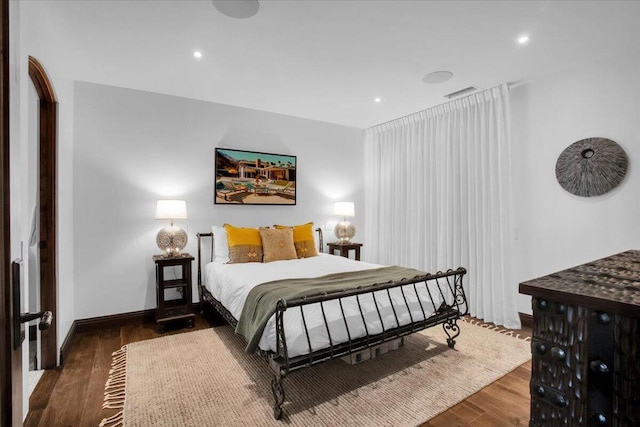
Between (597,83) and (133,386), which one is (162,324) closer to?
(133,386)

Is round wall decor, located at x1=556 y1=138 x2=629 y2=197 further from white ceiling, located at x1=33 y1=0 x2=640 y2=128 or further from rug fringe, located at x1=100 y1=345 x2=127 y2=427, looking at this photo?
rug fringe, located at x1=100 y1=345 x2=127 y2=427

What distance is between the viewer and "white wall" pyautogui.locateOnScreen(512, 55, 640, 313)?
287 cm

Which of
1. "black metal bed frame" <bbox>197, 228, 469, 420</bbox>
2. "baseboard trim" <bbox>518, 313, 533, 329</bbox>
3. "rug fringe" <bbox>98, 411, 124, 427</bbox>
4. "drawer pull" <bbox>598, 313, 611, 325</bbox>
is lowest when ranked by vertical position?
"rug fringe" <bbox>98, 411, 124, 427</bbox>

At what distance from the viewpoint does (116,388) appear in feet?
7.59

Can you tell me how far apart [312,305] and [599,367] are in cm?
163

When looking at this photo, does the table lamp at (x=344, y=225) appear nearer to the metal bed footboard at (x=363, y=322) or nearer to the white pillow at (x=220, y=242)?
the white pillow at (x=220, y=242)

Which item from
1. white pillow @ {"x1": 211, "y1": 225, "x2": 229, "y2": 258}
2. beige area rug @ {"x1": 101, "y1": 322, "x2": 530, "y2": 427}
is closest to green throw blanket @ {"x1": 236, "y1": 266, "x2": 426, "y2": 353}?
beige area rug @ {"x1": 101, "y1": 322, "x2": 530, "y2": 427}

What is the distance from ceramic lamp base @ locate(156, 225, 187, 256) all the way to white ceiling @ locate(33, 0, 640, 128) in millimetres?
Result: 1641

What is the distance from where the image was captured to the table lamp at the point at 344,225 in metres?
4.86

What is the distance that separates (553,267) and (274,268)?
2924mm

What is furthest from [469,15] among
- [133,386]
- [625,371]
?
[133,386]

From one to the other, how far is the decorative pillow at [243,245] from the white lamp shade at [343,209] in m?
1.46

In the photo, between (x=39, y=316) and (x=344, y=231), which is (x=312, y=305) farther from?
(x=344, y=231)

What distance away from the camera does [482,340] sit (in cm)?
315
